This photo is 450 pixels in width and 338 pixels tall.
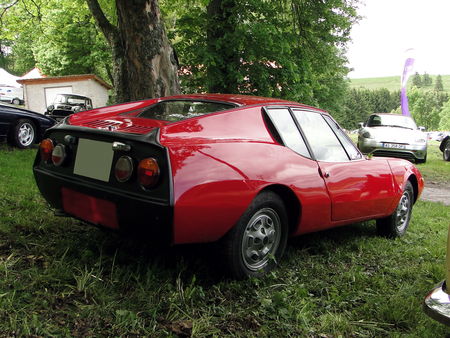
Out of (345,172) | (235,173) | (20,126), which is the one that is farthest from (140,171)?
(20,126)

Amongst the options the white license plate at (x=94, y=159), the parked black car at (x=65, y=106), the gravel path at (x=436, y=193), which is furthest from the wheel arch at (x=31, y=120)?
the parked black car at (x=65, y=106)

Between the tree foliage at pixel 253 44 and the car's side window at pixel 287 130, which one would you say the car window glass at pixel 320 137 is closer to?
the car's side window at pixel 287 130

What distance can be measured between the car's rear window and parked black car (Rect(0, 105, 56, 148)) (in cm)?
554

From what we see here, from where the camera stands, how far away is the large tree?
584cm

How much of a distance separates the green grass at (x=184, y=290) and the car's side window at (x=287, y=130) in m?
0.93

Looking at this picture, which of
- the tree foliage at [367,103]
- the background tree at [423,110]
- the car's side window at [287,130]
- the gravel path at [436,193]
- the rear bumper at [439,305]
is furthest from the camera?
the background tree at [423,110]

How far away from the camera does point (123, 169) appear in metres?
2.39

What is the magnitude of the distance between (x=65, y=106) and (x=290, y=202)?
1717 cm

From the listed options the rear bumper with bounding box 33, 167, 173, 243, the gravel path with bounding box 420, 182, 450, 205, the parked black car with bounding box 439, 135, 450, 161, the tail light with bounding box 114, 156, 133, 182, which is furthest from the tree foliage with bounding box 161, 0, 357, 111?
the tail light with bounding box 114, 156, 133, 182

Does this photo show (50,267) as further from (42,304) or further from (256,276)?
(256,276)

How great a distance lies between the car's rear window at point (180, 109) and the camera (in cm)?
290

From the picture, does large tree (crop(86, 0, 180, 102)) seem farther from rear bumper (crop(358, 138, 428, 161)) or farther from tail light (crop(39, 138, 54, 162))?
rear bumper (crop(358, 138, 428, 161))

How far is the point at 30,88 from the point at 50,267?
3106cm

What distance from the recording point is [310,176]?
10.1 feet
